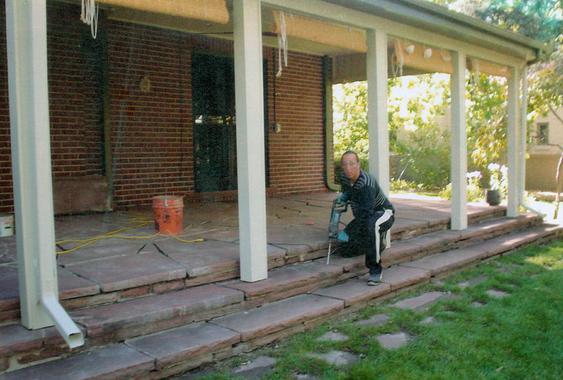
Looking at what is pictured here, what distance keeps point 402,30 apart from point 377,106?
1.03 meters

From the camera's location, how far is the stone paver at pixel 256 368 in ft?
10.8

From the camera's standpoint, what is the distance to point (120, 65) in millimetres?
7234

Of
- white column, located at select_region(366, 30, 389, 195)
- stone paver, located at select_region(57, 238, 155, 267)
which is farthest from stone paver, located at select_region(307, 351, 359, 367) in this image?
white column, located at select_region(366, 30, 389, 195)

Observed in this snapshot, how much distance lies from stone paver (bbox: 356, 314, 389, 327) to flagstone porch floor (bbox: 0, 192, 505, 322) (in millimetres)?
945

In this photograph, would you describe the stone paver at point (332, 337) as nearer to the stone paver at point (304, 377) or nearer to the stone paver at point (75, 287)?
the stone paver at point (304, 377)

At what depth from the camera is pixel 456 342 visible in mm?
3783

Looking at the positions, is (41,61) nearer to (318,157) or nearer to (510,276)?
(510,276)

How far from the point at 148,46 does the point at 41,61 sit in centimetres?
460

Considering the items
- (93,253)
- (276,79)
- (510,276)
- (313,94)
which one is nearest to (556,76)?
(313,94)

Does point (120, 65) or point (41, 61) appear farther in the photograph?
point (120, 65)

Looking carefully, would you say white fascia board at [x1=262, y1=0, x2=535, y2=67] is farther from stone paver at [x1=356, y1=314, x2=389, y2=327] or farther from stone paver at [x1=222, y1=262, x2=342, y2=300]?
stone paver at [x1=356, y1=314, x2=389, y2=327]

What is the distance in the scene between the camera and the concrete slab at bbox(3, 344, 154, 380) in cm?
291

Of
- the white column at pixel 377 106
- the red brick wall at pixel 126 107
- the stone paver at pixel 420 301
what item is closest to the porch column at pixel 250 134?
the stone paver at pixel 420 301

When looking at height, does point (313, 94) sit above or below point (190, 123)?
above
